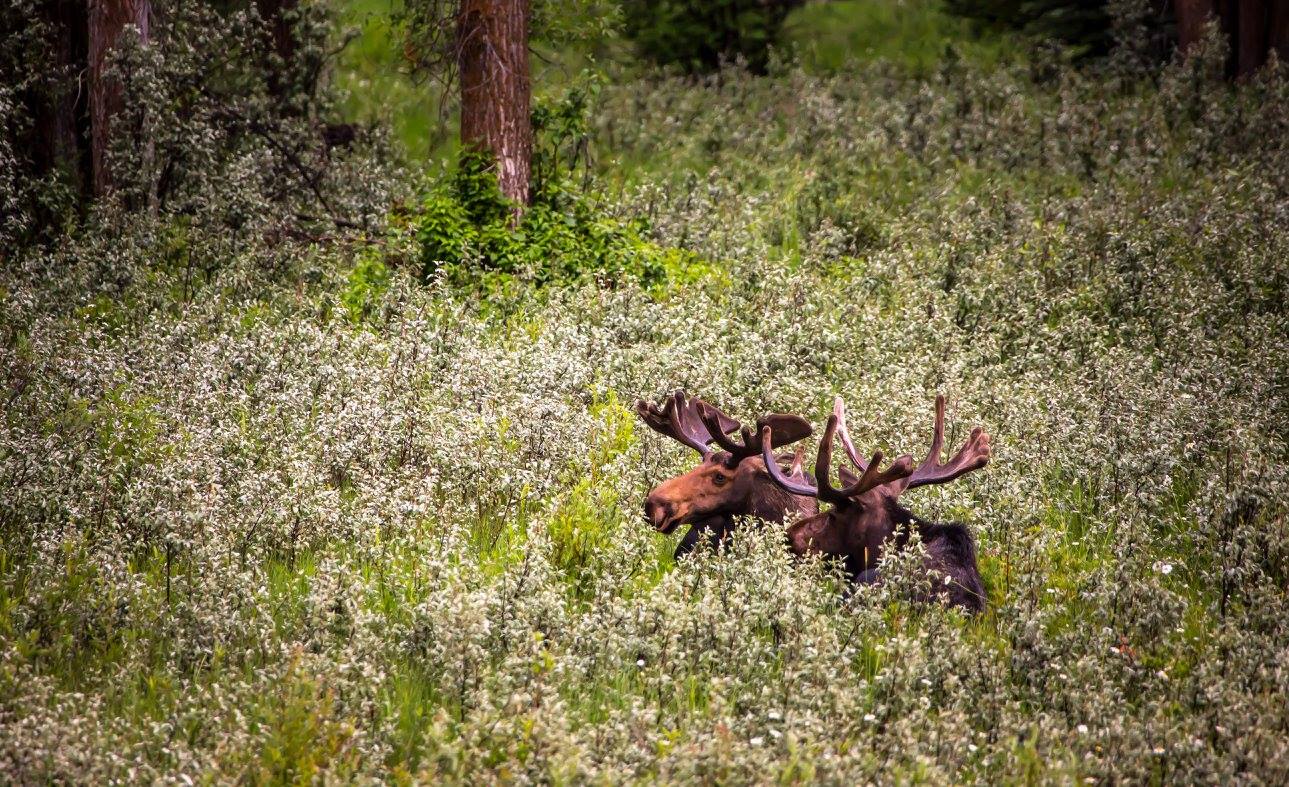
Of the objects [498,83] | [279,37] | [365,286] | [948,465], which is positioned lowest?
[948,465]

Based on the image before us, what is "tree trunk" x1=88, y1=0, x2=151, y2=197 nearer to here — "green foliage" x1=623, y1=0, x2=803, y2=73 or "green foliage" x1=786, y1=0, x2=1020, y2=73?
"green foliage" x1=623, y1=0, x2=803, y2=73

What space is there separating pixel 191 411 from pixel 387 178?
7.62 metres

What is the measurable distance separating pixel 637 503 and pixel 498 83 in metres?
6.70

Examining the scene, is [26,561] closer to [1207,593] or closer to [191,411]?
[191,411]

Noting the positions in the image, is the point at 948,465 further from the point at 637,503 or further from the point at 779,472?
the point at 637,503

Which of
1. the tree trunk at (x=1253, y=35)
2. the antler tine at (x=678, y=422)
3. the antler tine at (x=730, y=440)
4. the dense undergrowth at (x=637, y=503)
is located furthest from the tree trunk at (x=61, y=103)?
the tree trunk at (x=1253, y=35)

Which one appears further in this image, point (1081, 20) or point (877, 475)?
point (1081, 20)

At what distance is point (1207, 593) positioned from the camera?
793 centimetres

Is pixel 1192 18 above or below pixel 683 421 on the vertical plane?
above

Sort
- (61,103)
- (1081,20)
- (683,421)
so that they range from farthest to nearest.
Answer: (1081,20)
(61,103)
(683,421)

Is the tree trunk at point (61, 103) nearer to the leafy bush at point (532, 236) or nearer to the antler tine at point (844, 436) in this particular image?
the leafy bush at point (532, 236)

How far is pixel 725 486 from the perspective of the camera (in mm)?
8188

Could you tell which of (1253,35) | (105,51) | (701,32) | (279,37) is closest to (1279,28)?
(1253,35)

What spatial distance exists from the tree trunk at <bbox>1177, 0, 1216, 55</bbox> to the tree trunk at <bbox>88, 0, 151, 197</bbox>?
15617 mm
